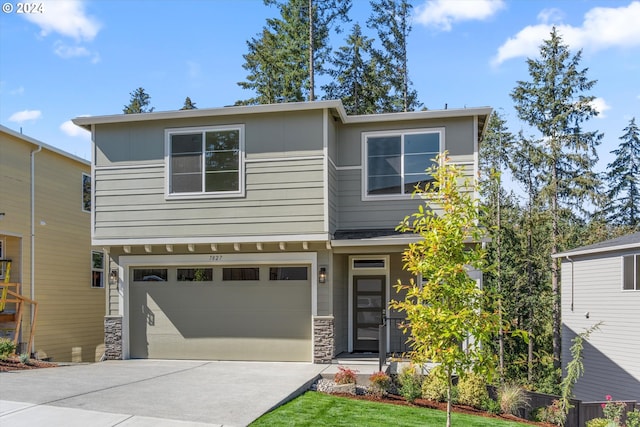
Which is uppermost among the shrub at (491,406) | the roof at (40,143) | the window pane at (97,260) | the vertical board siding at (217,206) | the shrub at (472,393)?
the roof at (40,143)

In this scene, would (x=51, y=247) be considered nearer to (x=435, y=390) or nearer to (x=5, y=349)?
(x=5, y=349)

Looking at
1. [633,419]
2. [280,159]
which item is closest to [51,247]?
[280,159]

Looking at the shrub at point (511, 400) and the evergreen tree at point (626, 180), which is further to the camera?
the evergreen tree at point (626, 180)

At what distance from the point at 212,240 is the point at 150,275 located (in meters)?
2.02

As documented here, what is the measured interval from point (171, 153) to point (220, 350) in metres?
4.54

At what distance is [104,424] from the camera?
6.68 m

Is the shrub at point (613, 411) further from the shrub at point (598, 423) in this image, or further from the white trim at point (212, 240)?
the white trim at point (212, 240)

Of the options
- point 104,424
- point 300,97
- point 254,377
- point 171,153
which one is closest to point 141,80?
point 300,97

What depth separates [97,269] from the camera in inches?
748

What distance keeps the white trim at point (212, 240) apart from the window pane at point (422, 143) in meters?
2.85

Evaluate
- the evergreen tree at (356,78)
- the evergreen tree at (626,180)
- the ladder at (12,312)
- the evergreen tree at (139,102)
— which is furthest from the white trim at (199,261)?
the evergreen tree at (626,180)

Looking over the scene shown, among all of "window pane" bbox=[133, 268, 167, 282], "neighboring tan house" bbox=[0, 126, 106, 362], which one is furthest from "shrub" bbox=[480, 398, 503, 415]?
"neighboring tan house" bbox=[0, 126, 106, 362]

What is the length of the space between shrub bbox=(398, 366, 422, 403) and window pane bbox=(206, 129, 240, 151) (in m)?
5.95

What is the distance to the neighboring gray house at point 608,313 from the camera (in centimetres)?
1410
